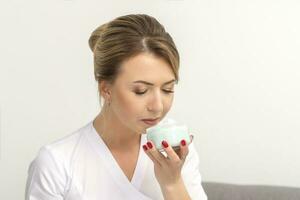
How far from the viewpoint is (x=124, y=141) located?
1.41 meters

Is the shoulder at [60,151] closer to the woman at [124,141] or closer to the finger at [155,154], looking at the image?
the woman at [124,141]

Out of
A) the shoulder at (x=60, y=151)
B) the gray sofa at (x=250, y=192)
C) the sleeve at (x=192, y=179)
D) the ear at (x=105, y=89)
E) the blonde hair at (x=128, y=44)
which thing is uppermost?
the blonde hair at (x=128, y=44)

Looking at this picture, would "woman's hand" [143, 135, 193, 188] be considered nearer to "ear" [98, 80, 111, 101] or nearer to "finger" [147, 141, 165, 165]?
"finger" [147, 141, 165, 165]

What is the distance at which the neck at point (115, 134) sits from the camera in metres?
1.35

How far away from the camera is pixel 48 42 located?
202cm

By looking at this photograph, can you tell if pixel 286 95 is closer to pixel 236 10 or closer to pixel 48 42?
pixel 236 10

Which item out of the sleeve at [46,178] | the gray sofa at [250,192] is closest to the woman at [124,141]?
the sleeve at [46,178]

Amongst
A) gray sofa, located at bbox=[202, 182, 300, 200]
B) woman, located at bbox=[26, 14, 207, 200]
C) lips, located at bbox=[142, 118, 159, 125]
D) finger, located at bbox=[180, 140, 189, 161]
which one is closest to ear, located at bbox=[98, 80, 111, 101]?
woman, located at bbox=[26, 14, 207, 200]

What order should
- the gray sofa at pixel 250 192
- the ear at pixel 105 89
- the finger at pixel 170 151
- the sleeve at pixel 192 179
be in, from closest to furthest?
the finger at pixel 170 151 < the ear at pixel 105 89 < the sleeve at pixel 192 179 < the gray sofa at pixel 250 192

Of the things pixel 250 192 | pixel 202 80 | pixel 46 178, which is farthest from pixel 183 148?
pixel 202 80

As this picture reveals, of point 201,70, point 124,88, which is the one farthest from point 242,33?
point 124,88

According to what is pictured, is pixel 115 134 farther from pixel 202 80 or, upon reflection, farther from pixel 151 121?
pixel 202 80

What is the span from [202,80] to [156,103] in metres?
0.86

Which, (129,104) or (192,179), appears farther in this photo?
(192,179)
